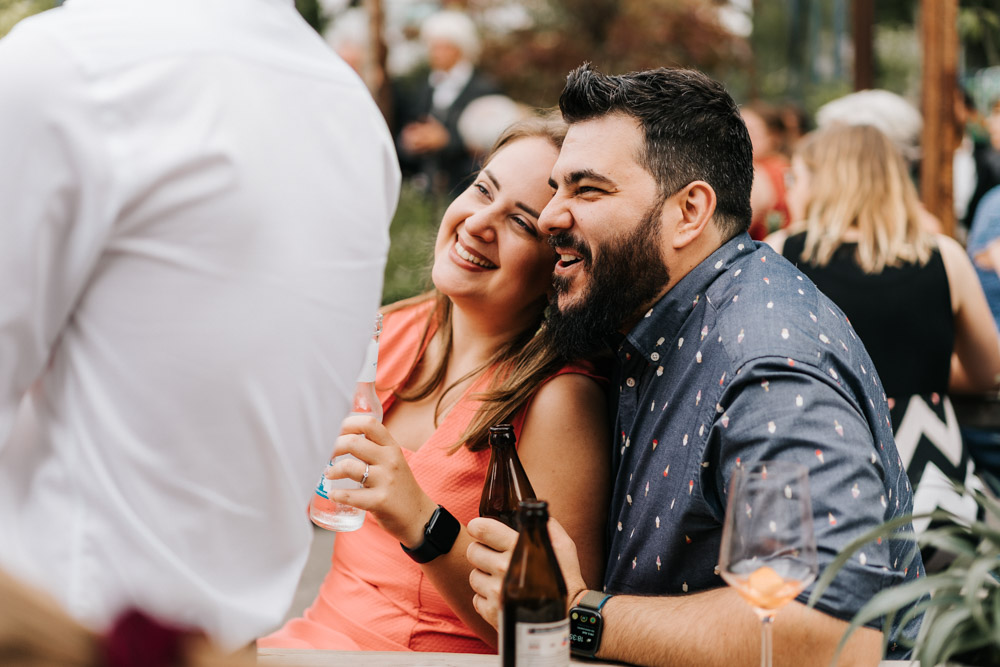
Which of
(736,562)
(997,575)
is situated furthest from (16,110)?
(997,575)

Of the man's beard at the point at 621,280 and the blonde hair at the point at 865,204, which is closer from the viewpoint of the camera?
Answer: the man's beard at the point at 621,280

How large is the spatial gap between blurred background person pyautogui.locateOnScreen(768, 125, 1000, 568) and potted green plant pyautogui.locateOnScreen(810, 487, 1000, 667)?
2134 millimetres

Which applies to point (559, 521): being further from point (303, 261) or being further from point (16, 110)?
point (16, 110)

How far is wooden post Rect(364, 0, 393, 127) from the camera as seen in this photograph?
7.62 meters

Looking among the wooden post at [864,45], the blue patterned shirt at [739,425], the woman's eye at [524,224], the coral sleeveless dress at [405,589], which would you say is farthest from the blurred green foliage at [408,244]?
the wooden post at [864,45]

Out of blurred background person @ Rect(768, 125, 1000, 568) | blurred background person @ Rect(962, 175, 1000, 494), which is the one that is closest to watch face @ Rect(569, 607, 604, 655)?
blurred background person @ Rect(768, 125, 1000, 568)

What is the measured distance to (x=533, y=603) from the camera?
148cm

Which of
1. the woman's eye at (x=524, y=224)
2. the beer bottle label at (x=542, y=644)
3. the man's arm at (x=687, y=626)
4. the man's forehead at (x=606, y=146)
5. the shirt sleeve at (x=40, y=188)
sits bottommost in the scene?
the man's arm at (x=687, y=626)

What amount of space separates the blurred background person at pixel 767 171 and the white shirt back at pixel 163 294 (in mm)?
4790

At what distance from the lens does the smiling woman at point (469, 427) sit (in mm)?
2113

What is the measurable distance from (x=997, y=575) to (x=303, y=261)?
1.02 m

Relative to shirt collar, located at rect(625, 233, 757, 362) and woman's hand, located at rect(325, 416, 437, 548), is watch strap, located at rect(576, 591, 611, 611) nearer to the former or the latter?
woman's hand, located at rect(325, 416, 437, 548)

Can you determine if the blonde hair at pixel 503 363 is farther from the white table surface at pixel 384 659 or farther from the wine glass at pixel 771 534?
the wine glass at pixel 771 534

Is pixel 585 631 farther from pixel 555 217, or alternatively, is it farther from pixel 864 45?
pixel 864 45
